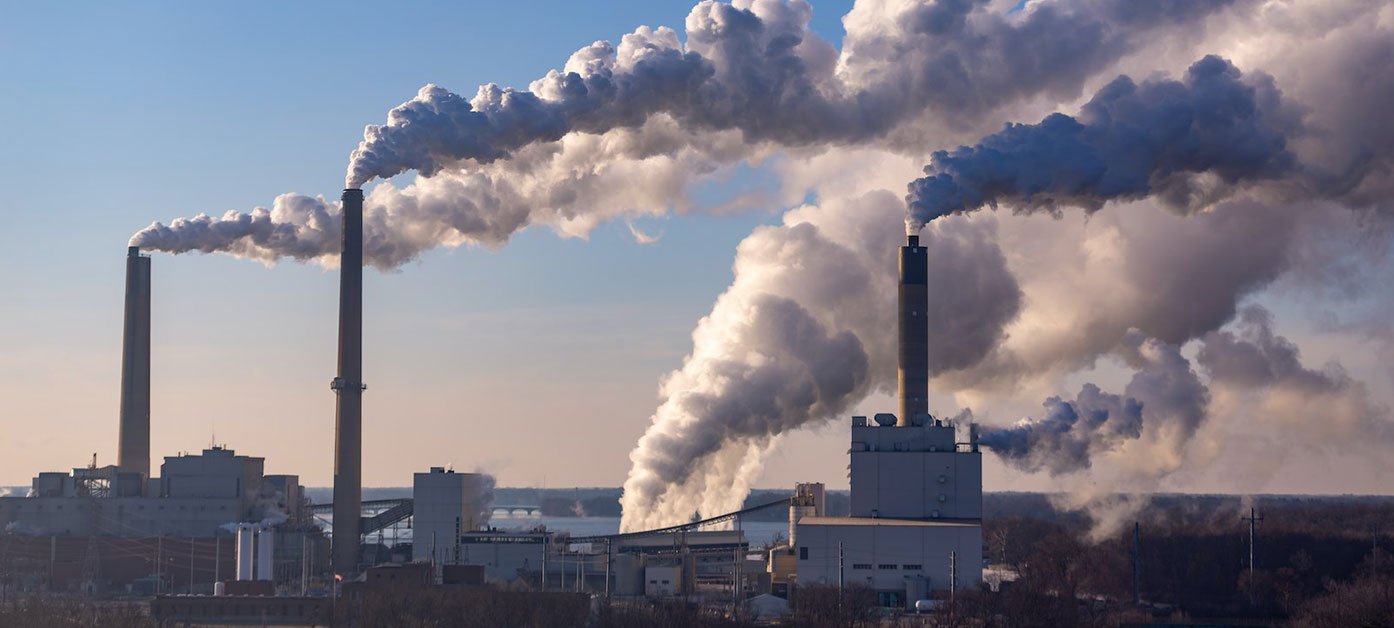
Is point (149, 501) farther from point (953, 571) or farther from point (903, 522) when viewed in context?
point (953, 571)

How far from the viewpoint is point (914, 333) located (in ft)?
292

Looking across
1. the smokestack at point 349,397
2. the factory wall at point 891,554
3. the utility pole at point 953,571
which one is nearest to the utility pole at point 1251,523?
the factory wall at point 891,554

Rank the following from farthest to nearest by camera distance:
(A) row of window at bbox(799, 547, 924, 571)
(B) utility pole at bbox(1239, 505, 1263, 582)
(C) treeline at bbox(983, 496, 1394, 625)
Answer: (B) utility pole at bbox(1239, 505, 1263, 582)
(C) treeline at bbox(983, 496, 1394, 625)
(A) row of window at bbox(799, 547, 924, 571)

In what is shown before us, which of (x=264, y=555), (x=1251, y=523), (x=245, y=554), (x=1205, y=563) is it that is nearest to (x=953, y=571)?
(x=1251, y=523)

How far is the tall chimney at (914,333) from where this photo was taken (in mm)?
88750

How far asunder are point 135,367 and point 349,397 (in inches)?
640

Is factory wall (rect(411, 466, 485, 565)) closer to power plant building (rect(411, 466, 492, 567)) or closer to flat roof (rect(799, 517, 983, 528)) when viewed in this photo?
power plant building (rect(411, 466, 492, 567))

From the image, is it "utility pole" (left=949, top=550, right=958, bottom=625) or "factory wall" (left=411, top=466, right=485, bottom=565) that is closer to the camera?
"utility pole" (left=949, top=550, right=958, bottom=625)

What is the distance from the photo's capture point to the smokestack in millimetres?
89250

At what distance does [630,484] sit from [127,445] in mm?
28161

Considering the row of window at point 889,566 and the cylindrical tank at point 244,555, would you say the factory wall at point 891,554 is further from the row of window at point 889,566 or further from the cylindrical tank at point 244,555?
the cylindrical tank at point 244,555

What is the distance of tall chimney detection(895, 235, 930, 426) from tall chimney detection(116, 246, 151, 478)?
4163 cm

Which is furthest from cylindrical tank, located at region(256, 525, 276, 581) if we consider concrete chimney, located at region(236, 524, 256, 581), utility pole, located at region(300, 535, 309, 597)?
utility pole, located at region(300, 535, 309, 597)

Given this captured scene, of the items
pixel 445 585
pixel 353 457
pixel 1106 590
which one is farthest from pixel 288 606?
pixel 1106 590
